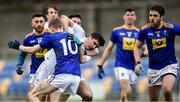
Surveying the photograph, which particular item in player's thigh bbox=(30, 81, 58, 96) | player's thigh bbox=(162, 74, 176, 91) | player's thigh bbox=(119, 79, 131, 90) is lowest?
player's thigh bbox=(119, 79, 131, 90)

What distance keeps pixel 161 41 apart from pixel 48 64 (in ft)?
8.14

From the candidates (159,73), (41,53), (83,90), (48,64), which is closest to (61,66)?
(83,90)

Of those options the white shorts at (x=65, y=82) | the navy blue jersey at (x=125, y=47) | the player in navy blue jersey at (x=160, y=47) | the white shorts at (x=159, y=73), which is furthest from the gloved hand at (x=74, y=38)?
the navy blue jersey at (x=125, y=47)

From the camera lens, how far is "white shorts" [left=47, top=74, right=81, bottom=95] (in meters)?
13.0

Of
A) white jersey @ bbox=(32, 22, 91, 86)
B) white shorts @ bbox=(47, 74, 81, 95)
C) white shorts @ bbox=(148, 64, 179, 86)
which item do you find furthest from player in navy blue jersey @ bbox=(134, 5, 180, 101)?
white shorts @ bbox=(47, 74, 81, 95)

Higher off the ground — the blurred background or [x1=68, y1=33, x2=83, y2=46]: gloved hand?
[x1=68, y1=33, x2=83, y2=46]: gloved hand

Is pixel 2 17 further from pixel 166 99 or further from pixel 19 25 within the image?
pixel 166 99

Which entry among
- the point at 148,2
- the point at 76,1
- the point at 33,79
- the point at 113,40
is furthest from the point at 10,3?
the point at 33,79

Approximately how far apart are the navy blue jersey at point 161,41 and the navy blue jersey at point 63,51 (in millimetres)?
2208

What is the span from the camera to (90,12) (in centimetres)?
3206

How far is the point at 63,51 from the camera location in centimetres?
1302

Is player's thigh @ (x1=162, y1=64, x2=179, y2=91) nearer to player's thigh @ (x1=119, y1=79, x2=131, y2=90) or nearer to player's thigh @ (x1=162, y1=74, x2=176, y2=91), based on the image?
player's thigh @ (x1=162, y1=74, x2=176, y2=91)

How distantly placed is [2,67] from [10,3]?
8000mm

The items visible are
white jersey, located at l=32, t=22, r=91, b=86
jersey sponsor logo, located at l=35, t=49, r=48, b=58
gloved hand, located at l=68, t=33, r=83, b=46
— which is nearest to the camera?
gloved hand, located at l=68, t=33, r=83, b=46
